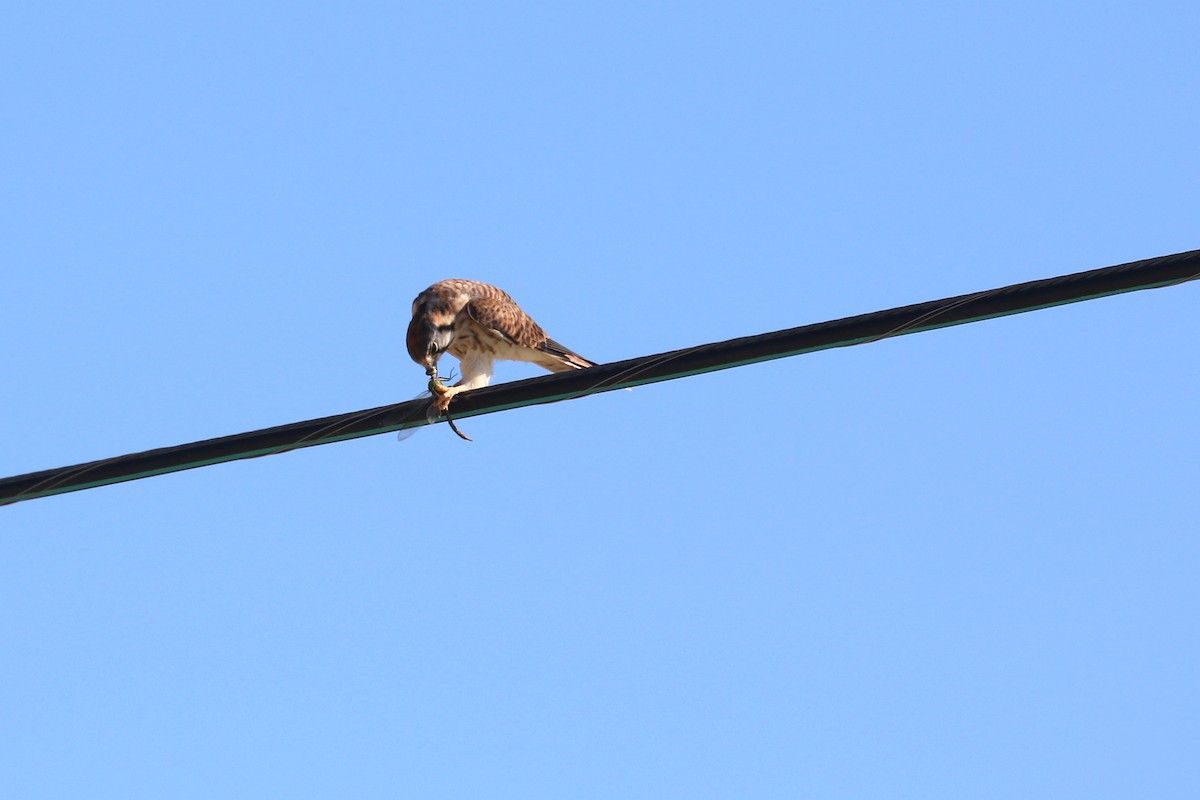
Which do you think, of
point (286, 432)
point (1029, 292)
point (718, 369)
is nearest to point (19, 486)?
point (286, 432)

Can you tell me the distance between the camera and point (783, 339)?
7277 mm

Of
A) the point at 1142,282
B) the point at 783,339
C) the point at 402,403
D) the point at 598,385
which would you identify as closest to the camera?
the point at 1142,282

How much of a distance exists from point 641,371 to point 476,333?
4.24m

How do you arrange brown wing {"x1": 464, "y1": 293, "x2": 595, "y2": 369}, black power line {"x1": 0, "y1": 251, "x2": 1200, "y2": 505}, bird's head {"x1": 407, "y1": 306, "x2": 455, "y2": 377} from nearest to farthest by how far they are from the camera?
black power line {"x1": 0, "y1": 251, "x2": 1200, "y2": 505}
bird's head {"x1": 407, "y1": 306, "x2": 455, "y2": 377}
brown wing {"x1": 464, "y1": 293, "x2": 595, "y2": 369}

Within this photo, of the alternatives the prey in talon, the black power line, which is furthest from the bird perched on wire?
the black power line

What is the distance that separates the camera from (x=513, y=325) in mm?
11695

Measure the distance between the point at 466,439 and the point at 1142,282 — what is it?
4.08 m

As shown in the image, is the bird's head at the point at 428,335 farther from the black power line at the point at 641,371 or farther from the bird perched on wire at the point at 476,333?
the black power line at the point at 641,371

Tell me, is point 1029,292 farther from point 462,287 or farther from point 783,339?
point 462,287

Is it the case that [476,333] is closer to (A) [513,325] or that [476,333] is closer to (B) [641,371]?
(A) [513,325]

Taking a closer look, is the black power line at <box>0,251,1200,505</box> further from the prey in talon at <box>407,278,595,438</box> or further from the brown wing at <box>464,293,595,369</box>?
the brown wing at <box>464,293,595,369</box>

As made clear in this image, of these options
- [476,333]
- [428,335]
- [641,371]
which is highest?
[476,333]

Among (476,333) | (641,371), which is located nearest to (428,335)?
(476,333)

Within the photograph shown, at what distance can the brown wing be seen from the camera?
458 inches
